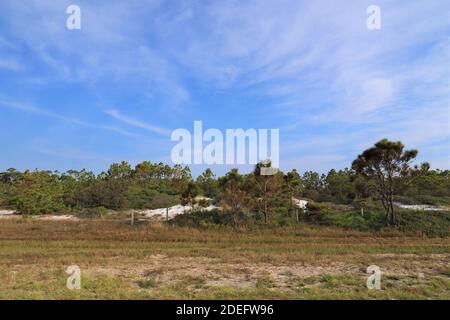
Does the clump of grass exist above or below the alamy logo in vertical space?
below

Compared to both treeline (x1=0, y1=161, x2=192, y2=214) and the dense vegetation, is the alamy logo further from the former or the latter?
treeline (x1=0, y1=161, x2=192, y2=214)

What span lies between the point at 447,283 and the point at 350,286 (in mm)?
2262

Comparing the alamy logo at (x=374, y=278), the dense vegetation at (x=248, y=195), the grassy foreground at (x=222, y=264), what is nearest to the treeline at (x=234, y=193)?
the dense vegetation at (x=248, y=195)

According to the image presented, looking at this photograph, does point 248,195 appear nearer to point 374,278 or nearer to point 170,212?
point 170,212

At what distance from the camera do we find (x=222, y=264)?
1060 centimetres

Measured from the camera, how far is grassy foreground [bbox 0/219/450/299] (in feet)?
24.2

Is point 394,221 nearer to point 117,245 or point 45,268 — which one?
point 117,245

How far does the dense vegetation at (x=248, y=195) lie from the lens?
21672 mm

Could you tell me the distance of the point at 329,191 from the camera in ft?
139

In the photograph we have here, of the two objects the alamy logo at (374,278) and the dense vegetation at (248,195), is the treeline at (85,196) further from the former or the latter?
the alamy logo at (374,278)

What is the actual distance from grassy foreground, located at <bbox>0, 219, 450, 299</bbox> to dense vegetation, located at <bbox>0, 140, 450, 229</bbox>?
406cm

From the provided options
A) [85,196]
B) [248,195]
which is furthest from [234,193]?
[85,196]

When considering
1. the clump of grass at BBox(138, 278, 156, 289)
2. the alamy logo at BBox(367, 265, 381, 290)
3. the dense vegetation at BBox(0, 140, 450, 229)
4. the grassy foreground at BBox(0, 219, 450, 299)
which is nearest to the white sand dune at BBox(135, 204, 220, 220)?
the dense vegetation at BBox(0, 140, 450, 229)

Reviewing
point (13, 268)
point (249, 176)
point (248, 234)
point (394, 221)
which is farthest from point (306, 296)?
point (249, 176)
